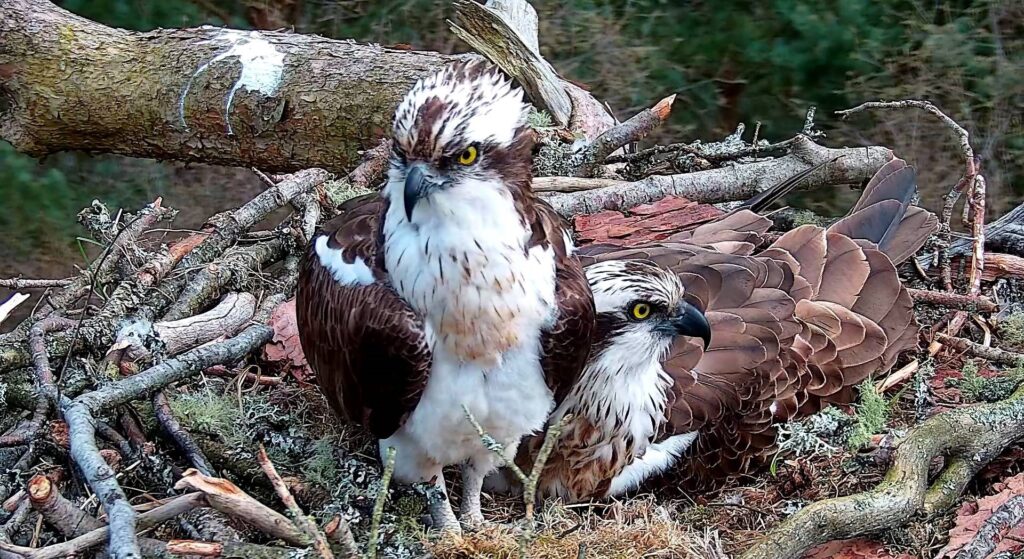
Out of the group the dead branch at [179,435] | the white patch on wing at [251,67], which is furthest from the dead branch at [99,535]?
the white patch on wing at [251,67]

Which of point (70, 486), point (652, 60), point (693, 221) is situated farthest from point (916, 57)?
point (70, 486)

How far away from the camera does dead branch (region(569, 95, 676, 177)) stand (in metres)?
4.60

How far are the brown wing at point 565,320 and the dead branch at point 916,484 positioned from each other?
695 mm

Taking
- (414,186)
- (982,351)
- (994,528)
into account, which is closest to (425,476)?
(414,186)

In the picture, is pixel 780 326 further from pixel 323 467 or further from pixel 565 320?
pixel 323 467

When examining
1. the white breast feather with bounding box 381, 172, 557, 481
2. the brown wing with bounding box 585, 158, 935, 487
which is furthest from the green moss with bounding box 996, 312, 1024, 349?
the white breast feather with bounding box 381, 172, 557, 481

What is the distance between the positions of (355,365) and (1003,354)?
7.59ft

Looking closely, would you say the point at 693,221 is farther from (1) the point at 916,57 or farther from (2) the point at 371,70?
(1) the point at 916,57

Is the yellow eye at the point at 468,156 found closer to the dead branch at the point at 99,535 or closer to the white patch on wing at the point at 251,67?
the dead branch at the point at 99,535

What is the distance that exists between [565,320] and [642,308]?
0.42 meters

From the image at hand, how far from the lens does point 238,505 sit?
8.57 ft

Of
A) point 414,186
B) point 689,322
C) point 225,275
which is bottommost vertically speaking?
point 225,275

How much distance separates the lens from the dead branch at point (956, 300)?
13.8 feet

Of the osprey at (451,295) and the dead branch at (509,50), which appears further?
the dead branch at (509,50)
